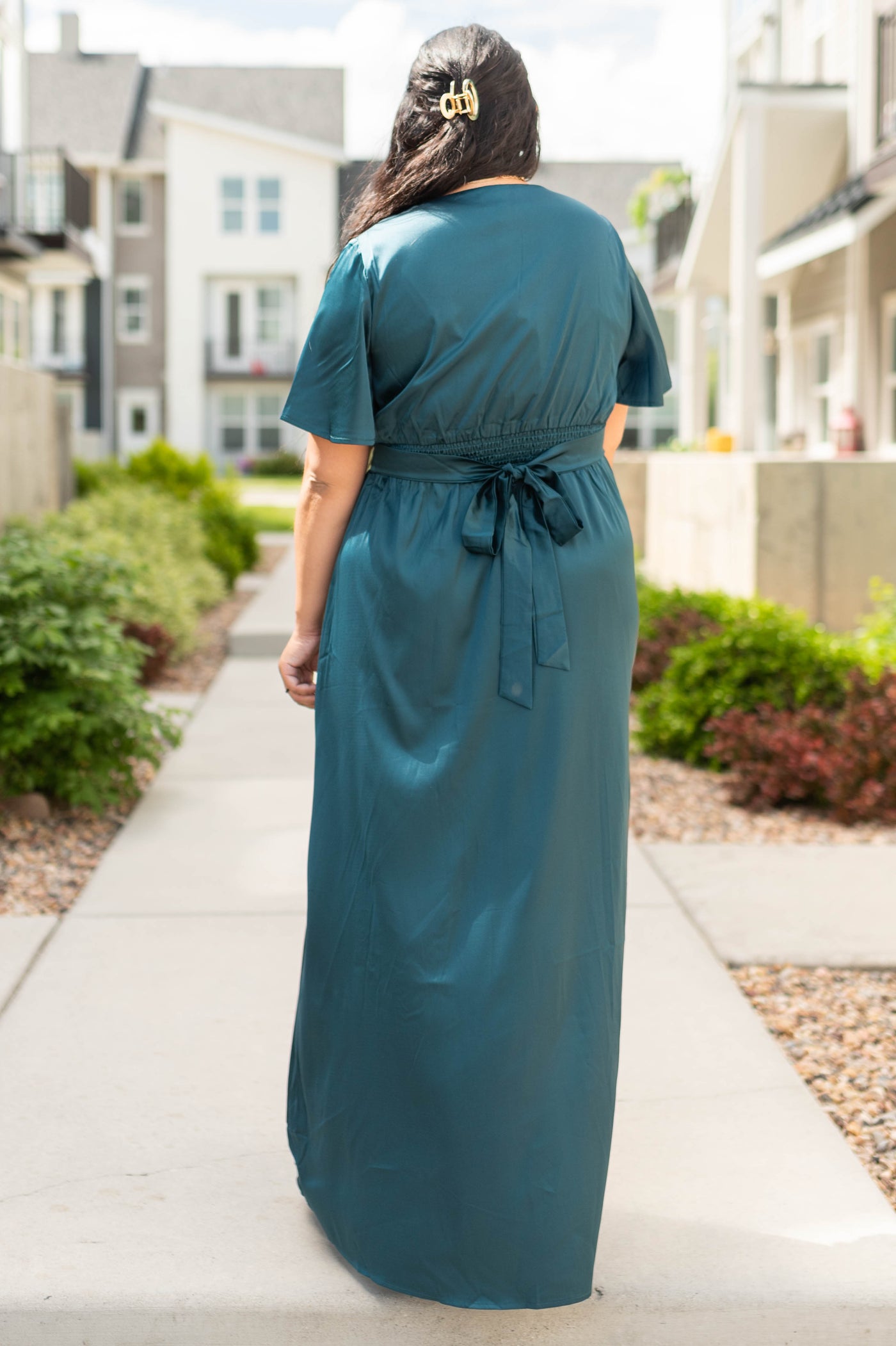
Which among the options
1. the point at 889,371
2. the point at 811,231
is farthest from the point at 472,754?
the point at 889,371

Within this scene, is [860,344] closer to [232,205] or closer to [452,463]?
[452,463]

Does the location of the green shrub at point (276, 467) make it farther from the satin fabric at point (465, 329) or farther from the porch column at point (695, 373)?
the satin fabric at point (465, 329)

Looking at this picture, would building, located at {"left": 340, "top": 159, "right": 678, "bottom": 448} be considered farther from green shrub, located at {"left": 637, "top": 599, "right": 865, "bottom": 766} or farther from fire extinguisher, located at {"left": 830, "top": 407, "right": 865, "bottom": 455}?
green shrub, located at {"left": 637, "top": 599, "right": 865, "bottom": 766}

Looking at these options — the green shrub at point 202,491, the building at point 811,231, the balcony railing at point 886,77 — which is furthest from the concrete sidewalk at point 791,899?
the balcony railing at point 886,77

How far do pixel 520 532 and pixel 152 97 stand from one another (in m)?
40.2

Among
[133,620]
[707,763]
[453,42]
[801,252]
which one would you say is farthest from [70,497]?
[453,42]

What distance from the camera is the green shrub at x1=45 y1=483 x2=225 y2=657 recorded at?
8.74m

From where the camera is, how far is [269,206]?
37219 millimetres

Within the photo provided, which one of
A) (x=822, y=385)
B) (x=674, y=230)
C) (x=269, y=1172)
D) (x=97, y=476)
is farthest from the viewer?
(x=674, y=230)

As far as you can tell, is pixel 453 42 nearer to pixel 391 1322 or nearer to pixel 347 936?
pixel 347 936

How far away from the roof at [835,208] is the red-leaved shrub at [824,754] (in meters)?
5.89

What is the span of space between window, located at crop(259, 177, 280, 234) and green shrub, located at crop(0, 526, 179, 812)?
34.0m

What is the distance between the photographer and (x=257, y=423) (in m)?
38.8

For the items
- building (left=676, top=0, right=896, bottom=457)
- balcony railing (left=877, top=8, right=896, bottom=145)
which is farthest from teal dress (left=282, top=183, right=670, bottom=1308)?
balcony railing (left=877, top=8, right=896, bottom=145)
